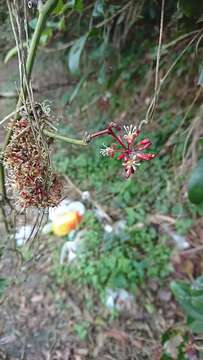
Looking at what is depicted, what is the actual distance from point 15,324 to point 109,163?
64cm

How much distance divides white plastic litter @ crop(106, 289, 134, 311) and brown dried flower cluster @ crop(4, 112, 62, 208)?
89cm

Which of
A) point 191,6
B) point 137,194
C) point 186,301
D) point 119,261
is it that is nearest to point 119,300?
point 119,261

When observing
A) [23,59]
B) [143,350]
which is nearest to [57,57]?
[143,350]

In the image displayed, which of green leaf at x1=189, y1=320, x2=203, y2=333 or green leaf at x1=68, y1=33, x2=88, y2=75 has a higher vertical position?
green leaf at x1=68, y1=33, x2=88, y2=75

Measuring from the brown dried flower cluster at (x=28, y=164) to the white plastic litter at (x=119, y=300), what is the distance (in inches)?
35.1

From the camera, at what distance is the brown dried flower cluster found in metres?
0.48

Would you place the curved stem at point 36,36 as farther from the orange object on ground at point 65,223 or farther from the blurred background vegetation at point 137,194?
the orange object on ground at point 65,223

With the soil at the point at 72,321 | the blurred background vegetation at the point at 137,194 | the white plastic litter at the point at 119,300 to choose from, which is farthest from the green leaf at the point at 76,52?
the white plastic litter at the point at 119,300

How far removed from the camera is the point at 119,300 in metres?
1.35

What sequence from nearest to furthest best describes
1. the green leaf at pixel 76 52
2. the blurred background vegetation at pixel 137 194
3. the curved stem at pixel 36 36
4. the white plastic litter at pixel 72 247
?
the curved stem at pixel 36 36, the green leaf at pixel 76 52, the blurred background vegetation at pixel 137 194, the white plastic litter at pixel 72 247

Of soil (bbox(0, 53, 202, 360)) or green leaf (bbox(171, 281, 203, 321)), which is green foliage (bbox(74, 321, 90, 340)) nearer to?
soil (bbox(0, 53, 202, 360))

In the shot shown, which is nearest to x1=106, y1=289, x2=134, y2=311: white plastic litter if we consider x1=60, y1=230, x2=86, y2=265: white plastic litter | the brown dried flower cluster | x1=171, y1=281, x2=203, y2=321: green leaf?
x1=60, y1=230, x2=86, y2=265: white plastic litter

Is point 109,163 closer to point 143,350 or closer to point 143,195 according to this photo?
point 143,195

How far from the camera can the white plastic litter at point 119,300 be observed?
4.39 feet
